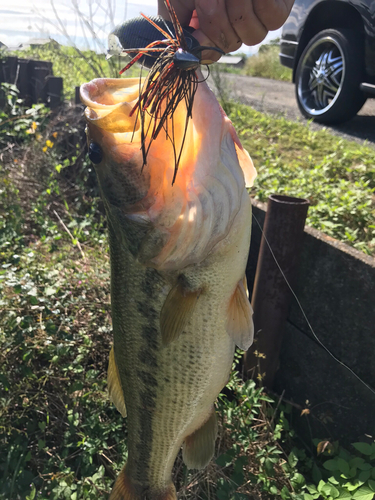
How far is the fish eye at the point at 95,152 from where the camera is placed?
132cm

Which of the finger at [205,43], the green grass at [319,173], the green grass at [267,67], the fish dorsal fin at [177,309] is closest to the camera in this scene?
the finger at [205,43]

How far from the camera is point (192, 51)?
1.11 metres

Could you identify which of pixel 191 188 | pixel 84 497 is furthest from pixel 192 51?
pixel 84 497

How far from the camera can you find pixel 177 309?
56.5 inches

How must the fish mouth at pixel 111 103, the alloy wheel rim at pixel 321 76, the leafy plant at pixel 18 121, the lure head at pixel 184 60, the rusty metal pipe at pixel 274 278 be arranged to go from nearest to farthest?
the lure head at pixel 184 60
the fish mouth at pixel 111 103
the rusty metal pipe at pixel 274 278
the alloy wheel rim at pixel 321 76
the leafy plant at pixel 18 121

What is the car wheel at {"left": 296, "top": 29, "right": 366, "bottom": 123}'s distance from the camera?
5133 millimetres

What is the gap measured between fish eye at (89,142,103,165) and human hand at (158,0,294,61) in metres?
0.45

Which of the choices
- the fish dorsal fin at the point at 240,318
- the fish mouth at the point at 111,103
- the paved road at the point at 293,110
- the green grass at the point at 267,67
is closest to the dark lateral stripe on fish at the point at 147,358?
the fish dorsal fin at the point at 240,318

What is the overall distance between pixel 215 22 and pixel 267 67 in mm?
15749

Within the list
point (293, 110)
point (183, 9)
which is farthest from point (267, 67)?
point (183, 9)

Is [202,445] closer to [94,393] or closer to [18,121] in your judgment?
[94,393]

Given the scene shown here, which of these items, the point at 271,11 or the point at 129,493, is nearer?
the point at 271,11

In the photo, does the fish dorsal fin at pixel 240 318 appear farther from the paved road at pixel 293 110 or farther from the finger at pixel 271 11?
the paved road at pixel 293 110

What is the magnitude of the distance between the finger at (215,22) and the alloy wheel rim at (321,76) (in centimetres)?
447
